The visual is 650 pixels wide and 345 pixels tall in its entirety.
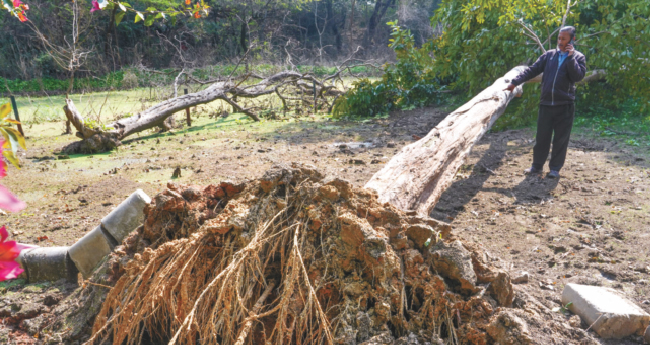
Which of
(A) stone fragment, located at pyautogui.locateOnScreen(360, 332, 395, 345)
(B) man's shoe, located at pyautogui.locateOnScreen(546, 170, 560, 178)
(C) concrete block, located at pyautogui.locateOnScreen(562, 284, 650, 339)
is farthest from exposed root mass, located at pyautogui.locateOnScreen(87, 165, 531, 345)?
(B) man's shoe, located at pyautogui.locateOnScreen(546, 170, 560, 178)

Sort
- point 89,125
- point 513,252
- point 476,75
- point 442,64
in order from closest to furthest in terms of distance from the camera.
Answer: point 513,252 < point 89,125 < point 476,75 < point 442,64

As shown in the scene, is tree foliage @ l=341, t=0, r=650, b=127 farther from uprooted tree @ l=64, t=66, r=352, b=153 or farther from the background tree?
uprooted tree @ l=64, t=66, r=352, b=153

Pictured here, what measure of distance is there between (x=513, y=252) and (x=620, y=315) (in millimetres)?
1080

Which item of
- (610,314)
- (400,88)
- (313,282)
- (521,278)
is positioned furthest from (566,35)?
(400,88)

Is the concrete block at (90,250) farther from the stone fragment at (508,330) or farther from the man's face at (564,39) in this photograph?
the man's face at (564,39)

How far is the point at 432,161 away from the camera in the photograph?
354 centimetres

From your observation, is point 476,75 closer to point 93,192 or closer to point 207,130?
point 207,130

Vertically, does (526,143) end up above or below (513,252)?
Answer: above

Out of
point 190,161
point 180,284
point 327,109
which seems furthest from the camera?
point 327,109

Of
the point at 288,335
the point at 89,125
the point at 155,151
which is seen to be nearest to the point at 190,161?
the point at 155,151

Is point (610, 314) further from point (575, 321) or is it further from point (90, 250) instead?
point (90, 250)

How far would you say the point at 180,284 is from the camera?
2.02 m

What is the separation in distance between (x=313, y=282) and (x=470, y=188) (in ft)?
10.4

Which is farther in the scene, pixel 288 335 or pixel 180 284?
pixel 180 284
